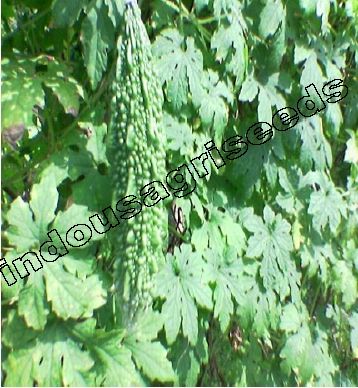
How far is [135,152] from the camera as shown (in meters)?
1.65

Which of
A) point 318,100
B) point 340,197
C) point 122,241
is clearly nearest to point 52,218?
point 122,241

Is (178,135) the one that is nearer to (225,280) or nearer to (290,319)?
(225,280)

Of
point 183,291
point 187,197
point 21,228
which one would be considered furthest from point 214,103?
point 21,228

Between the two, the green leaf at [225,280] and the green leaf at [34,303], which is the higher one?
the green leaf at [34,303]

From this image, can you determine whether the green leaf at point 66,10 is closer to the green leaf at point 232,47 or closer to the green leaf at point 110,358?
the green leaf at point 232,47

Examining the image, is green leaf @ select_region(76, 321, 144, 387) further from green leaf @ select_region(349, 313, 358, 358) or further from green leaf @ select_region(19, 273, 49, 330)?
green leaf @ select_region(349, 313, 358, 358)

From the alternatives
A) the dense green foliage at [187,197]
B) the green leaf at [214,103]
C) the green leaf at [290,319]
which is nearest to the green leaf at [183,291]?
the dense green foliage at [187,197]

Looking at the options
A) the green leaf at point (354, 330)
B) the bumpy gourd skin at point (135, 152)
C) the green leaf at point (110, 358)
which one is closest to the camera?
the bumpy gourd skin at point (135, 152)

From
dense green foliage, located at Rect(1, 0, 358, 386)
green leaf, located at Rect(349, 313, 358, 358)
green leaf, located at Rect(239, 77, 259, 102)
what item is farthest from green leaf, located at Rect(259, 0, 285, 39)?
green leaf, located at Rect(349, 313, 358, 358)

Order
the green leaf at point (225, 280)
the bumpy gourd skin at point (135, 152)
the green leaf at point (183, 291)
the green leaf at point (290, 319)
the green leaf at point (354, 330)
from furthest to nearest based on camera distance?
1. the green leaf at point (354, 330)
2. the green leaf at point (290, 319)
3. the green leaf at point (225, 280)
4. the green leaf at point (183, 291)
5. the bumpy gourd skin at point (135, 152)

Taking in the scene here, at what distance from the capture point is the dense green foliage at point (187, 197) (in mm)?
1691

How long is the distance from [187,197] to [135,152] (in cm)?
49

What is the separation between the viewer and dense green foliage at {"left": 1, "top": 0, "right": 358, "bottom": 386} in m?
1.69

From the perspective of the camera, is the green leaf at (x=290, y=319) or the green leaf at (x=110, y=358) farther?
the green leaf at (x=290, y=319)
